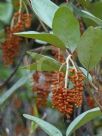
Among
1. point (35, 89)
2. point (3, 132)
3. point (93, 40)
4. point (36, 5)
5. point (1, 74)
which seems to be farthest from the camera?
point (1, 74)

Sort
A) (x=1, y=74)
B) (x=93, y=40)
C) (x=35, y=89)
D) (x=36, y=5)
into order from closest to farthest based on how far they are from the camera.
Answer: (x=93, y=40)
(x=36, y=5)
(x=35, y=89)
(x=1, y=74)

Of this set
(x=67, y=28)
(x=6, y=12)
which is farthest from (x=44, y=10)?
(x=6, y=12)

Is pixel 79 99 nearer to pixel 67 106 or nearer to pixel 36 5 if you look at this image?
pixel 67 106

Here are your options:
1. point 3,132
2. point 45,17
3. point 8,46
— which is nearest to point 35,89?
point 8,46

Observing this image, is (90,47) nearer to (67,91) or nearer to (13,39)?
(67,91)

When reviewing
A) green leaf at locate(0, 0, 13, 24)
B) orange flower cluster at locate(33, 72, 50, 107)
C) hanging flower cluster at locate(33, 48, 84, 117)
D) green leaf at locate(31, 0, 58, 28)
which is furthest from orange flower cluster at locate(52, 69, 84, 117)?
green leaf at locate(0, 0, 13, 24)

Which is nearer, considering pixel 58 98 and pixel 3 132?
pixel 58 98
